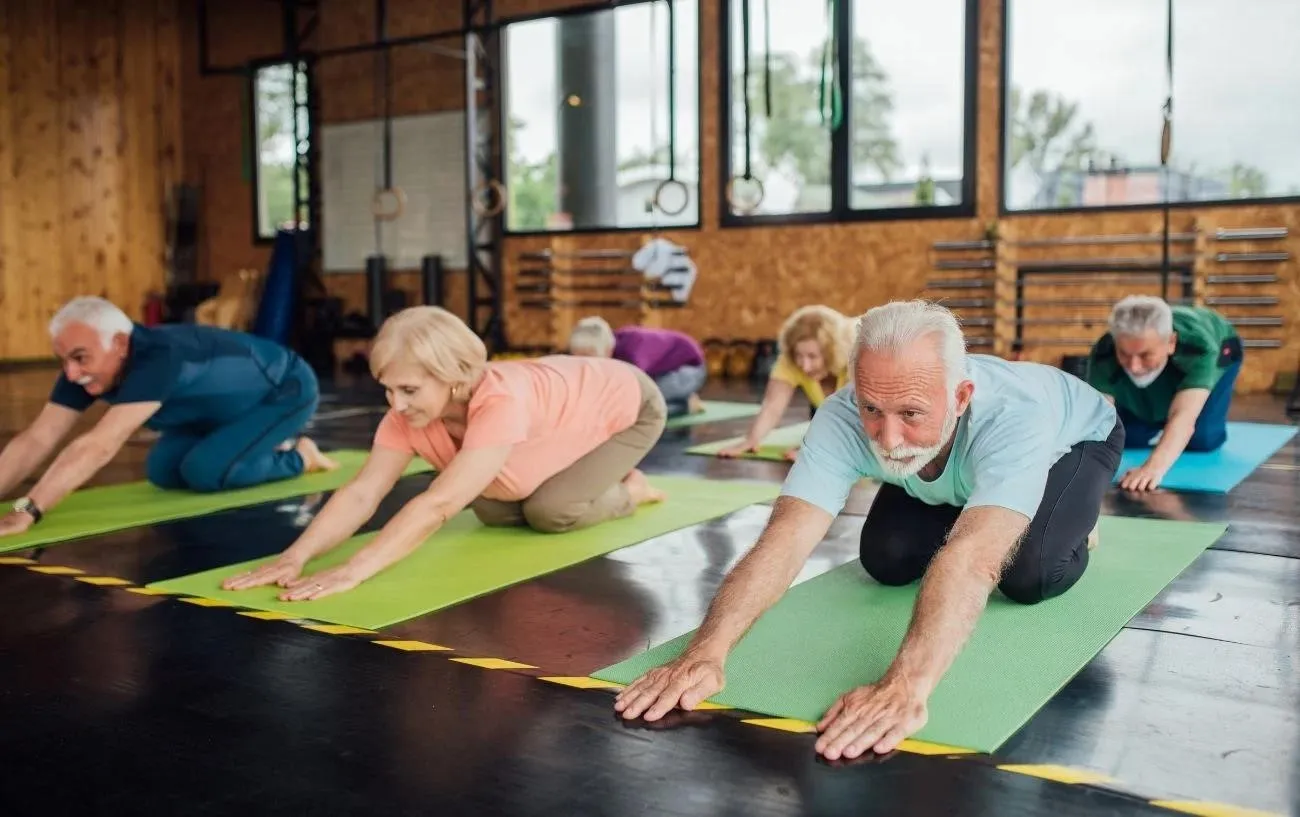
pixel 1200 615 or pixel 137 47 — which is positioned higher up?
pixel 137 47

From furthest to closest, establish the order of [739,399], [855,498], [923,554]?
[739,399] → [855,498] → [923,554]

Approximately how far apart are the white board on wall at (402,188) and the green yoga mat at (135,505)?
657 cm

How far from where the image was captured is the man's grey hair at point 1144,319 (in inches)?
156

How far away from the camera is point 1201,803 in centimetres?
157

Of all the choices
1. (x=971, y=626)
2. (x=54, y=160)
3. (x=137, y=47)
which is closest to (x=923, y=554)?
(x=971, y=626)

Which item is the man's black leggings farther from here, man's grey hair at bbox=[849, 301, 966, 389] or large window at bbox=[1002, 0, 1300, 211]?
large window at bbox=[1002, 0, 1300, 211]

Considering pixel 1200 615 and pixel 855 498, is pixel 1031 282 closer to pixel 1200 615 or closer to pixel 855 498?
pixel 855 498

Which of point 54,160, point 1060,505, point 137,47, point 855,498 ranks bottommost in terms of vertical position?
point 855,498

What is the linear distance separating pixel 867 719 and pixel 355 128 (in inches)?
420

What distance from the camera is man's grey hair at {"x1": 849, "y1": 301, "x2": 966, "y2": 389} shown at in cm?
185

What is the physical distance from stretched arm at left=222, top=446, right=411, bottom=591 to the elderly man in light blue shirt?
112cm

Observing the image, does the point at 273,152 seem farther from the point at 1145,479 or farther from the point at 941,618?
the point at 941,618

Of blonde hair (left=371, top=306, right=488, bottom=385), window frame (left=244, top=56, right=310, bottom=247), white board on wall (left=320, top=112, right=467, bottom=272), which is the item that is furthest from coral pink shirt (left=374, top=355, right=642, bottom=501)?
window frame (left=244, top=56, right=310, bottom=247)

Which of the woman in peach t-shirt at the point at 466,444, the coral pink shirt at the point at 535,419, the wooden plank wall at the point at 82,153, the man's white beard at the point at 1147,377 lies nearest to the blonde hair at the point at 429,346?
the woman in peach t-shirt at the point at 466,444
